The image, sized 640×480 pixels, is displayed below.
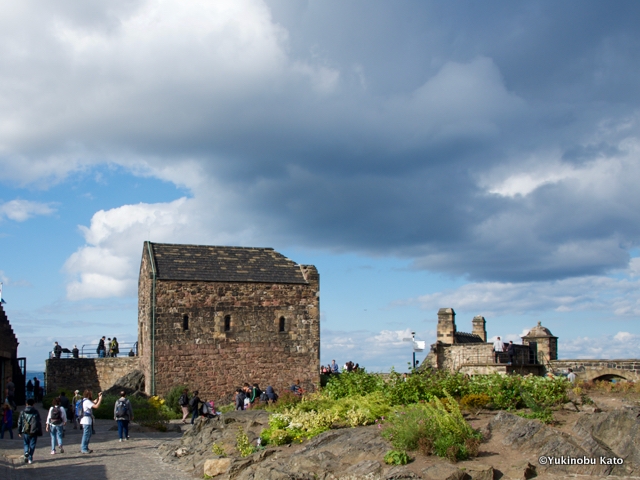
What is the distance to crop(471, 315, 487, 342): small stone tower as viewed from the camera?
4253 cm

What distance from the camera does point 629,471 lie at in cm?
1262

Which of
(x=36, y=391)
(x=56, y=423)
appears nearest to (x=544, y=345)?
(x=56, y=423)

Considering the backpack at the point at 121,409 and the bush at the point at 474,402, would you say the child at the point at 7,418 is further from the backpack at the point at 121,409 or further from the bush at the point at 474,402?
the bush at the point at 474,402

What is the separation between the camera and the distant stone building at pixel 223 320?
32.2m

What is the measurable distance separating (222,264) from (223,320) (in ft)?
10.3

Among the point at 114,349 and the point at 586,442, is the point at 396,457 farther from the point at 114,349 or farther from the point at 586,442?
the point at 114,349

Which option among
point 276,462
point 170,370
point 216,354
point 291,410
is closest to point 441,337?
point 216,354

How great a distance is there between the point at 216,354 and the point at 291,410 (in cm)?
1522

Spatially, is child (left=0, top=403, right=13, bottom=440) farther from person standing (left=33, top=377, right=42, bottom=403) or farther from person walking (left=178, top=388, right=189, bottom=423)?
person standing (left=33, top=377, right=42, bottom=403)

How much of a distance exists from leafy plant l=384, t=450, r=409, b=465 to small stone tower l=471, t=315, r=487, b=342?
30074mm

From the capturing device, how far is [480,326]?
42875 millimetres

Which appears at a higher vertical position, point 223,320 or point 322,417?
point 223,320

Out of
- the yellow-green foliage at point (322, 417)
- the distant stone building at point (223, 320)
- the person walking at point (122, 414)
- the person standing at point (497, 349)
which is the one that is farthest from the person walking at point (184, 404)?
the person standing at point (497, 349)

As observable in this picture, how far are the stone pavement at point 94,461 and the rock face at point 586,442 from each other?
8012 millimetres
